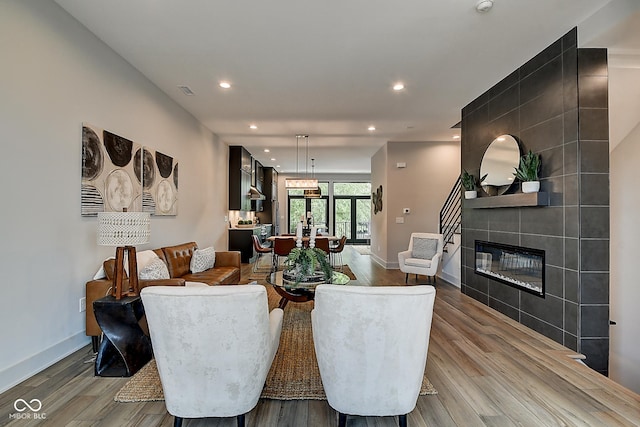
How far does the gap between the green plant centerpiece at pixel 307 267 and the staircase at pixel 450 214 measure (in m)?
3.41

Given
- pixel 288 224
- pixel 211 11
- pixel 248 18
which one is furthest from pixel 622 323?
pixel 288 224

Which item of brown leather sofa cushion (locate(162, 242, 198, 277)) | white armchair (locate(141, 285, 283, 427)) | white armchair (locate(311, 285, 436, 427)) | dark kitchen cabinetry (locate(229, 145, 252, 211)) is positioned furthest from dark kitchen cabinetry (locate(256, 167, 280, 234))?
white armchair (locate(311, 285, 436, 427))

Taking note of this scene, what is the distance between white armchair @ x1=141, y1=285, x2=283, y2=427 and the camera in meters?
1.58

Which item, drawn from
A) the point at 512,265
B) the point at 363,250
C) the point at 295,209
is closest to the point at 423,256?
the point at 512,265

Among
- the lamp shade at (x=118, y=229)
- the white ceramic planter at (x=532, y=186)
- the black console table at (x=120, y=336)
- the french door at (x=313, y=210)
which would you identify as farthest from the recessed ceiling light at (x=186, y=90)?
the french door at (x=313, y=210)

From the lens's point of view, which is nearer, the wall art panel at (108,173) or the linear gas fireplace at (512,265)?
the wall art panel at (108,173)

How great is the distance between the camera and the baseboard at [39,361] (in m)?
2.22

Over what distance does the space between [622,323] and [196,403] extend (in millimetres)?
4343

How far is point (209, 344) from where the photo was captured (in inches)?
64.1

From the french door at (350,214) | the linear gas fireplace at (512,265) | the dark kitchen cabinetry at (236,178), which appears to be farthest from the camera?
the french door at (350,214)

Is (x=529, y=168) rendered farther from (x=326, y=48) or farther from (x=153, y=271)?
(x=153, y=271)

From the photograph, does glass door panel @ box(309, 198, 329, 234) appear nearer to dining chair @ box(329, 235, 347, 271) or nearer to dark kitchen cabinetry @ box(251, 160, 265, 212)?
dark kitchen cabinetry @ box(251, 160, 265, 212)

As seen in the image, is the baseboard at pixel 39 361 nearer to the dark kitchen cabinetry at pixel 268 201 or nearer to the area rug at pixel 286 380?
the area rug at pixel 286 380

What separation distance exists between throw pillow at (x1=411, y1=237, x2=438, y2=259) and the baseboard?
5009 millimetres
